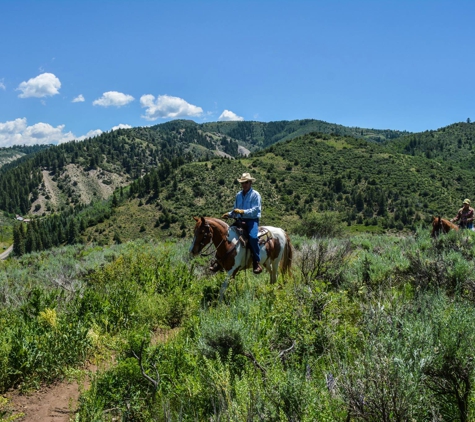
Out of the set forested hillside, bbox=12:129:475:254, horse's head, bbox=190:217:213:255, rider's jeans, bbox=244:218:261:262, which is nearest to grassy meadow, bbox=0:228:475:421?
rider's jeans, bbox=244:218:261:262

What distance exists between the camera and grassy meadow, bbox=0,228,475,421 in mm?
2211

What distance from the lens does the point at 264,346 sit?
356 cm

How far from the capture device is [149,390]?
3396 millimetres

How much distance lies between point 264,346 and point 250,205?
13.2 feet

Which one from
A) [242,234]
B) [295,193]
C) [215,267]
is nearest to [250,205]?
[242,234]

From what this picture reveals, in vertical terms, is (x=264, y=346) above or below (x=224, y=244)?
below

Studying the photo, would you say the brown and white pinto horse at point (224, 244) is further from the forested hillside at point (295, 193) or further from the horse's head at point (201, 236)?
the forested hillside at point (295, 193)

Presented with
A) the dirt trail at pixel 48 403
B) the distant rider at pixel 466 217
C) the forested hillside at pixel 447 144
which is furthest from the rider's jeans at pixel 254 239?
the forested hillside at pixel 447 144

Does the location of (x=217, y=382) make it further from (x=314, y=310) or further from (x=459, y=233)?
(x=459, y=233)

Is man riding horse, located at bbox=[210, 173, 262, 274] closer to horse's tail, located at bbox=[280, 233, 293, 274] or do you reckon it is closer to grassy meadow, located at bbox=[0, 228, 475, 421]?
grassy meadow, located at bbox=[0, 228, 475, 421]

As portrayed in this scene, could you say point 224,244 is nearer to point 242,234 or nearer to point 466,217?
point 242,234

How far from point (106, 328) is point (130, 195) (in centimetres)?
9211

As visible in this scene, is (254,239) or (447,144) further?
(447,144)

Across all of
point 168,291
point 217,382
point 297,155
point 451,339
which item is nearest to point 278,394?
point 217,382
